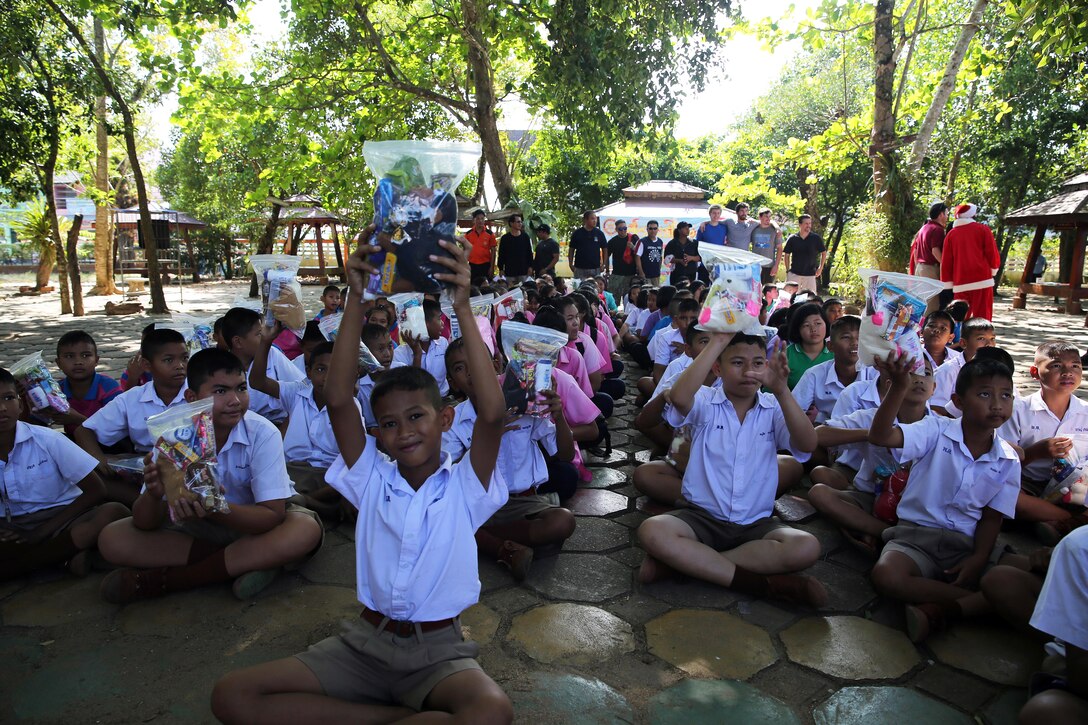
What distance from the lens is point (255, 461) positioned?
265cm

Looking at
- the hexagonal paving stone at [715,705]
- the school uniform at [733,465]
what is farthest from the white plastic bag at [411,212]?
the school uniform at [733,465]

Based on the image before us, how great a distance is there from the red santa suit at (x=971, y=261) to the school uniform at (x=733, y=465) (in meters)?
4.84

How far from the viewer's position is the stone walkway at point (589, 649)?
209 cm

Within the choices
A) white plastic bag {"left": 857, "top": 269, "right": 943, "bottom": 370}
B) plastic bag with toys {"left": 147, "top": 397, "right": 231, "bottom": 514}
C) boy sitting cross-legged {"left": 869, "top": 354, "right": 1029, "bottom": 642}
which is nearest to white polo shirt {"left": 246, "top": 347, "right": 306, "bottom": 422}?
plastic bag with toys {"left": 147, "top": 397, "right": 231, "bottom": 514}

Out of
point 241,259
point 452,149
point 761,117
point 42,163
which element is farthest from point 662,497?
point 241,259

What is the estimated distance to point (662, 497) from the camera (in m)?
3.55

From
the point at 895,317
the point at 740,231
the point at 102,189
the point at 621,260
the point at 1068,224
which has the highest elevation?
the point at 102,189

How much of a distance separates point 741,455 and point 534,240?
914cm

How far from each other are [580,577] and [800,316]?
2455mm

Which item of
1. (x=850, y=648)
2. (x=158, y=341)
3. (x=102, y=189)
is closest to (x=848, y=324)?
(x=850, y=648)

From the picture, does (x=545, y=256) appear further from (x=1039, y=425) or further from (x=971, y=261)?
(x=1039, y=425)

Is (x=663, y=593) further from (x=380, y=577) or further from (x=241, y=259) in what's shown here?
(x=241, y=259)

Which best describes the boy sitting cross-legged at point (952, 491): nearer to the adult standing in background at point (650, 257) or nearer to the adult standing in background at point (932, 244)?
the adult standing in background at point (932, 244)

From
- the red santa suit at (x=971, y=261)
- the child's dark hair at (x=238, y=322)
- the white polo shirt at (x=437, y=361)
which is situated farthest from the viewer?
the red santa suit at (x=971, y=261)
